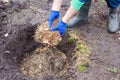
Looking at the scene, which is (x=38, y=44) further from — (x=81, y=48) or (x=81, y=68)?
(x=81, y=68)

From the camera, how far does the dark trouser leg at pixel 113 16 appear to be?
12.0 ft

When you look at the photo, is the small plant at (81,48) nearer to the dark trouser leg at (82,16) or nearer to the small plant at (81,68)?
the small plant at (81,68)

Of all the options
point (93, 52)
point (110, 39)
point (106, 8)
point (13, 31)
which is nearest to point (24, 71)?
point (13, 31)

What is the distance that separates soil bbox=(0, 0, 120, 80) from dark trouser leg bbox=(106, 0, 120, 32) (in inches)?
3.0

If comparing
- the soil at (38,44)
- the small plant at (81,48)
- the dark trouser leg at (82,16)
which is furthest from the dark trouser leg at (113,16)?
the small plant at (81,48)

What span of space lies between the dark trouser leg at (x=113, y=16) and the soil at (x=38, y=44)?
0.25 ft

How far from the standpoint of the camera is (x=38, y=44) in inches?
134

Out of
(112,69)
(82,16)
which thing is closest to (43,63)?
(112,69)

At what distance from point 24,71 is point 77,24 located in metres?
1.01

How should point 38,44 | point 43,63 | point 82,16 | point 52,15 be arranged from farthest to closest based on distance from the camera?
1. point 82,16
2. point 38,44
3. point 43,63
4. point 52,15

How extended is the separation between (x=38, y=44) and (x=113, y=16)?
109cm

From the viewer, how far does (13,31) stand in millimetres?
3387

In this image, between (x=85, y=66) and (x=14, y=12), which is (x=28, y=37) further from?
(x=85, y=66)

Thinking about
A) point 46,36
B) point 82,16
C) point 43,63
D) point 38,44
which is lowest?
point 43,63
